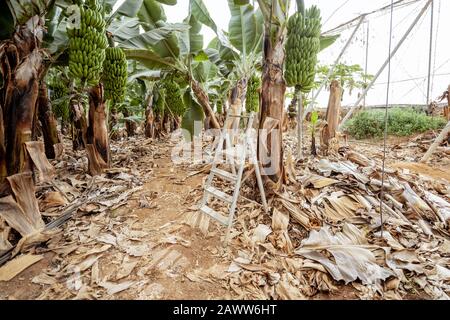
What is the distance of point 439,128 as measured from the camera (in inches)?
296

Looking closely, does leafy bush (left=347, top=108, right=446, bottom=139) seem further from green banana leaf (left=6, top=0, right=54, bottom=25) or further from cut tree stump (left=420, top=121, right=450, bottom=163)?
green banana leaf (left=6, top=0, right=54, bottom=25)

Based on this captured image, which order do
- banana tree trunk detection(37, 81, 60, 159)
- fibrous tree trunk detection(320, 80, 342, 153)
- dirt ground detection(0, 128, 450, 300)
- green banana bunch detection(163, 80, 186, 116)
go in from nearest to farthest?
1. dirt ground detection(0, 128, 450, 300)
2. banana tree trunk detection(37, 81, 60, 159)
3. fibrous tree trunk detection(320, 80, 342, 153)
4. green banana bunch detection(163, 80, 186, 116)

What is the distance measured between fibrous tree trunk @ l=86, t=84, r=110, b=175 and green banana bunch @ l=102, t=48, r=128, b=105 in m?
0.21

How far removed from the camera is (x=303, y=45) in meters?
2.26

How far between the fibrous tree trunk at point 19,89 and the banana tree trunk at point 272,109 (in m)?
2.04

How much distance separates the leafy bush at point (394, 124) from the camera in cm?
773

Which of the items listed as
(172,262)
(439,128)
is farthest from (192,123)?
(439,128)

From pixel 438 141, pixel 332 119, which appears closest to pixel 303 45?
pixel 332 119

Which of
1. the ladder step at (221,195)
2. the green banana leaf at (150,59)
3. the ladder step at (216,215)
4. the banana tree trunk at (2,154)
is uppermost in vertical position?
the green banana leaf at (150,59)

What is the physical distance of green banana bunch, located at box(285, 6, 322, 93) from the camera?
225 centimetres

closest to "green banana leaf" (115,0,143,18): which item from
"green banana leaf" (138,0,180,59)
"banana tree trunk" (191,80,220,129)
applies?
"green banana leaf" (138,0,180,59)

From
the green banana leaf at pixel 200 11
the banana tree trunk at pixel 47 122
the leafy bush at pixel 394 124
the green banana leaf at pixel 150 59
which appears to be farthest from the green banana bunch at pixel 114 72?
the leafy bush at pixel 394 124

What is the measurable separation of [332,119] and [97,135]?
3982 mm

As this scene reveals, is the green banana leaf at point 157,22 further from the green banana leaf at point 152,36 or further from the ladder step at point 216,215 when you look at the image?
the ladder step at point 216,215
